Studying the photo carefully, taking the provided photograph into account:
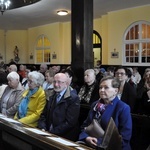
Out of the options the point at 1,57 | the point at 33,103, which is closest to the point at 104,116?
the point at 33,103

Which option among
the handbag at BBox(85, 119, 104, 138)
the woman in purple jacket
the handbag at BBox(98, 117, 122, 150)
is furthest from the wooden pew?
the woman in purple jacket

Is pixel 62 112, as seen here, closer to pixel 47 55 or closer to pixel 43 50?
pixel 47 55

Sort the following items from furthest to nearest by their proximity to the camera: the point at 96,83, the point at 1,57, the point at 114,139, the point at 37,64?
the point at 1,57 → the point at 37,64 → the point at 96,83 → the point at 114,139

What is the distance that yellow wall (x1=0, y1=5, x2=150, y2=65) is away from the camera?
9.82 meters

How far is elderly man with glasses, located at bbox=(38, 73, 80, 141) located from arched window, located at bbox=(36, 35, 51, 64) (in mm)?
10508

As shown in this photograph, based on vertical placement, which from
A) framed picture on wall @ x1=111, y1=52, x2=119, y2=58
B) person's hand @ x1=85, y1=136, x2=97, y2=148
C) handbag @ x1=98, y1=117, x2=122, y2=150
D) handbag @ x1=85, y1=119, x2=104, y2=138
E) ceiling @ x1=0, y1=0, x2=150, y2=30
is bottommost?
person's hand @ x1=85, y1=136, x2=97, y2=148

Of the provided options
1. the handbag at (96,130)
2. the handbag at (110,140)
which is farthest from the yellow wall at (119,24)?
the handbag at (110,140)

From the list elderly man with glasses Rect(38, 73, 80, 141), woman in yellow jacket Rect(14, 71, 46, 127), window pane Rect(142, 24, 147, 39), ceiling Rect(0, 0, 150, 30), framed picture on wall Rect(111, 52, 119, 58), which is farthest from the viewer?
framed picture on wall Rect(111, 52, 119, 58)

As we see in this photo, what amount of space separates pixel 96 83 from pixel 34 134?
8.06ft

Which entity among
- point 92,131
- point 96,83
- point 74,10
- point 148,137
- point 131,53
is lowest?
point 148,137

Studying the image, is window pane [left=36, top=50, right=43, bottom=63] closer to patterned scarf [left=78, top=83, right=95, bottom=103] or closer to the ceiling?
the ceiling

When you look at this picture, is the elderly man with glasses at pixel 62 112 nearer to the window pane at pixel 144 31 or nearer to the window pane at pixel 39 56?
the window pane at pixel 144 31

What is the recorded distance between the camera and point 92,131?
91.3 inches

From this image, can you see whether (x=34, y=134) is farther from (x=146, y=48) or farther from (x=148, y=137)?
(x=146, y=48)
